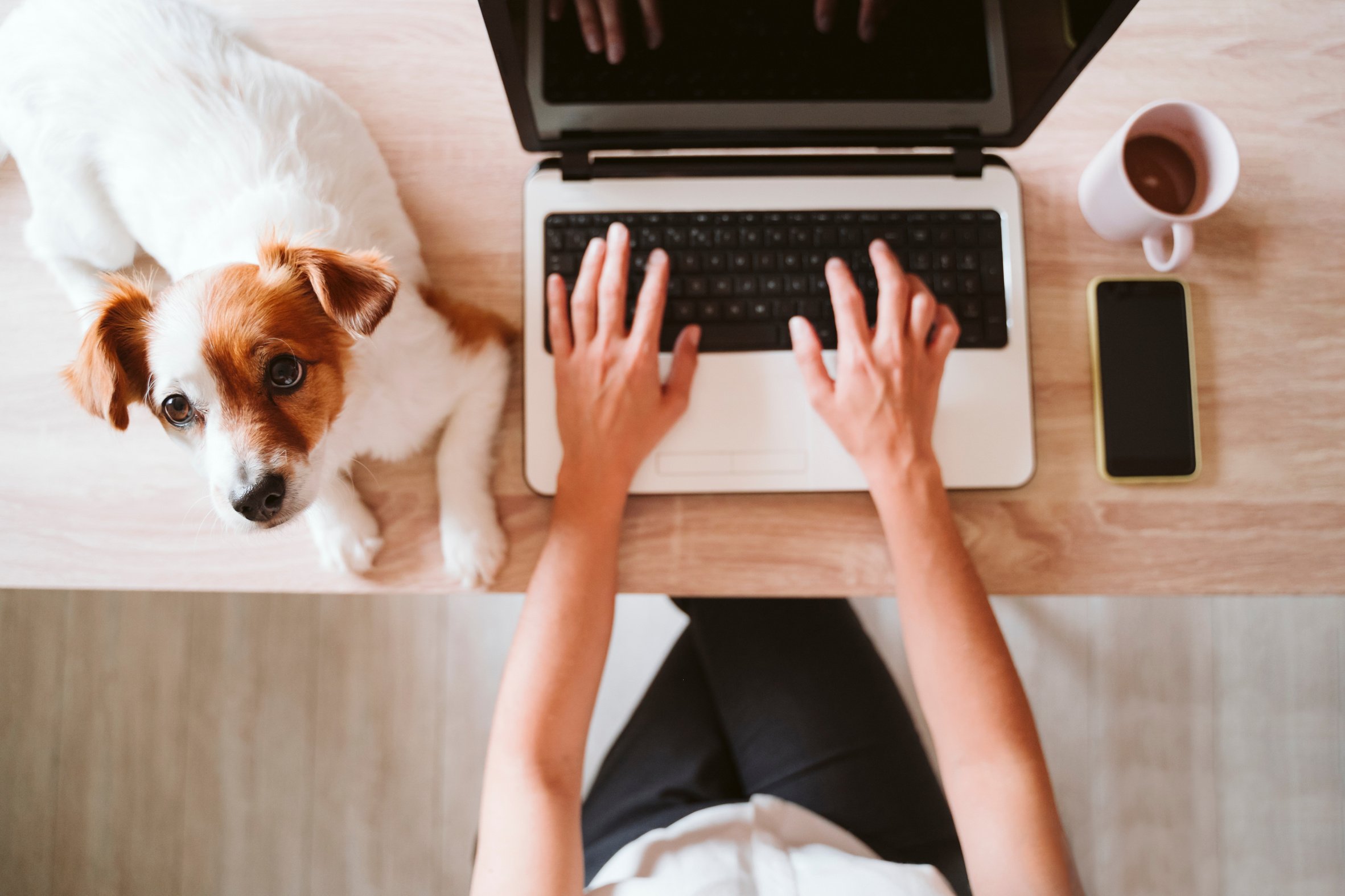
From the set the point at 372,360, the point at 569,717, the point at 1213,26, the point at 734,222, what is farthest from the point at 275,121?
the point at 1213,26

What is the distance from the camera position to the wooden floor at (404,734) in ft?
4.43

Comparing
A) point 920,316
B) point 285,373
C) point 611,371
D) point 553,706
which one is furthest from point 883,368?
point 285,373

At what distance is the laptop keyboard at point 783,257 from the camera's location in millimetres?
812

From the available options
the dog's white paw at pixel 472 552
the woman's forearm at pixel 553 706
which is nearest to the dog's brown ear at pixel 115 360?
the dog's white paw at pixel 472 552

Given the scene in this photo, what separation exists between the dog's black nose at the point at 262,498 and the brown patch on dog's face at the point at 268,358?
0.05 ft

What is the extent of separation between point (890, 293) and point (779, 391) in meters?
0.16

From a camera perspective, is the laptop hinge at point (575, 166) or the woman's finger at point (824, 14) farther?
the laptop hinge at point (575, 166)

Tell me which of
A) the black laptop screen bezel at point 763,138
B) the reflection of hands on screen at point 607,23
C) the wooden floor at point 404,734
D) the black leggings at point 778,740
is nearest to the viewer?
the reflection of hands on screen at point 607,23

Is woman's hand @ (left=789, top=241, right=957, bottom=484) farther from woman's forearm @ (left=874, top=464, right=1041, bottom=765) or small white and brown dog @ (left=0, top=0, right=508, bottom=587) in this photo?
small white and brown dog @ (left=0, top=0, right=508, bottom=587)

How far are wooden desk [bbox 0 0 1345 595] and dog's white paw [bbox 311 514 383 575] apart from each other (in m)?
0.02

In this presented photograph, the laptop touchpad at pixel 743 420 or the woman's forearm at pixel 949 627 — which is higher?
the laptop touchpad at pixel 743 420

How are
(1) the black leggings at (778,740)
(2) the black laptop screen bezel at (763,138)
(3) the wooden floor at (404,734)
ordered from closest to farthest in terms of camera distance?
(2) the black laptop screen bezel at (763,138)
(1) the black leggings at (778,740)
(3) the wooden floor at (404,734)

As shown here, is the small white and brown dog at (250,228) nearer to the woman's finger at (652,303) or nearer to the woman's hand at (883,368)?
the woman's finger at (652,303)

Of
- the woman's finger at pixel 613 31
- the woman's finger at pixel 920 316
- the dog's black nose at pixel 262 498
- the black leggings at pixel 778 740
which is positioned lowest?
the black leggings at pixel 778 740
